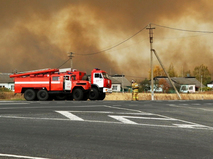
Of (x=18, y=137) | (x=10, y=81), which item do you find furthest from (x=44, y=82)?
(x=10, y=81)

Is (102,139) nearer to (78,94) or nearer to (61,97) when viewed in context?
(78,94)

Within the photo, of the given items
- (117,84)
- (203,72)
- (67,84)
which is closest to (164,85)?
(117,84)

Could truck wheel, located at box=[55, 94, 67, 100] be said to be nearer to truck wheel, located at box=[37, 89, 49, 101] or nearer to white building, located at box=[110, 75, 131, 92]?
truck wheel, located at box=[37, 89, 49, 101]

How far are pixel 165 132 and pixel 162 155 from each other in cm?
276

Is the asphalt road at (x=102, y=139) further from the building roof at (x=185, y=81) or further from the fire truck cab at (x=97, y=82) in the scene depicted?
the building roof at (x=185, y=81)

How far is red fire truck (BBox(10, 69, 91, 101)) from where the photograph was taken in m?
27.0

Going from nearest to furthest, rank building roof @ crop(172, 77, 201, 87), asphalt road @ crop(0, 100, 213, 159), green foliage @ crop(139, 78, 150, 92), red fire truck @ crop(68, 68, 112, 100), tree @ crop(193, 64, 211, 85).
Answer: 1. asphalt road @ crop(0, 100, 213, 159)
2. red fire truck @ crop(68, 68, 112, 100)
3. green foliage @ crop(139, 78, 150, 92)
4. building roof @ crop(172, 77, 201, 87)
5. tree @ crop(193, 64, 211, 85)

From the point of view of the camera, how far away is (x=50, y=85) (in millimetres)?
27422

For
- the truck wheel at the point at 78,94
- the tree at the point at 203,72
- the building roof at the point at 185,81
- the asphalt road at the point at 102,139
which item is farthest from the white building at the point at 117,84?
the asphalt road at the point at 102,139

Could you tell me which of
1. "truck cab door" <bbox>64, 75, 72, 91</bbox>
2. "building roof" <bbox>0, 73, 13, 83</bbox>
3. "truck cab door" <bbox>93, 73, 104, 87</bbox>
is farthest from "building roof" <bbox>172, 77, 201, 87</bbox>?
"truck cab door" <bbox>64, 75, 72, 91</bbox>

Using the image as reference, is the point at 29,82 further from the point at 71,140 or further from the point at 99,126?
the point at 71,140

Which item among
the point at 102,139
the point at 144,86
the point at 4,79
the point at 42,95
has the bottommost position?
the point at 102,139

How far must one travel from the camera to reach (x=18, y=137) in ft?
23.9

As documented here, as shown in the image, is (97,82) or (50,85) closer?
(50,85)
